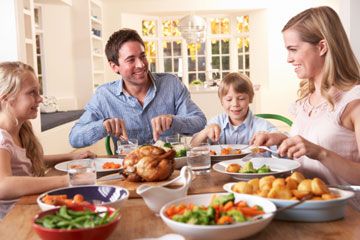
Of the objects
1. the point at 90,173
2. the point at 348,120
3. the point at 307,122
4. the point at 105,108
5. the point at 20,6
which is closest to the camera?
the point at 90,173


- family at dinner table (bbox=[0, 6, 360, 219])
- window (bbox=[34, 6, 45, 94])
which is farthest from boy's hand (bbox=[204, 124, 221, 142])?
window (bbox=[34, 6, 45, 94])

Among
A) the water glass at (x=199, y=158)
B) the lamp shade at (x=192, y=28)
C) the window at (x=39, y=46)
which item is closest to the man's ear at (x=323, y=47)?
the water glass at (x=199, y=158)

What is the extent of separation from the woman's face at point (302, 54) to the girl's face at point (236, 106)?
33.5 inches

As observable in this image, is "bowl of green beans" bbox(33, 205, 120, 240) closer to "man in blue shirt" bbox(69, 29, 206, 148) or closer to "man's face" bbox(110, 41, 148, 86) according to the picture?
"man in blue shirt" bbox(69, 29, 206, 148)

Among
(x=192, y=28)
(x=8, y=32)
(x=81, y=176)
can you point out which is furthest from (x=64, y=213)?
(x=192, y=28)

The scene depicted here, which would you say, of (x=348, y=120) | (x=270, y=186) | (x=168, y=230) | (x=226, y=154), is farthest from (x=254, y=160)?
(x=168, y=230)

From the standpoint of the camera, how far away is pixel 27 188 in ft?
5.04

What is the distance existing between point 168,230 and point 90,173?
17.1 inches

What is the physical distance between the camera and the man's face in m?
2.76

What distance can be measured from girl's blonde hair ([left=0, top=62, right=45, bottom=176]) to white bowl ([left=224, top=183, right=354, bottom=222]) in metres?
1.32

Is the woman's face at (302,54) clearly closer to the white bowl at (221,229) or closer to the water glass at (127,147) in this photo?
the water glass at (127,147)

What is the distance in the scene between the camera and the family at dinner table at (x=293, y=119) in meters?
1.62

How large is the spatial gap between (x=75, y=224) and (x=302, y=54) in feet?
4.03

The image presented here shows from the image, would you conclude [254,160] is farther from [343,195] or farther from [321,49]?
[343,195]
